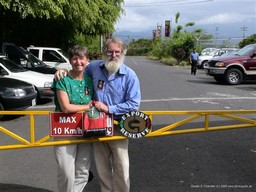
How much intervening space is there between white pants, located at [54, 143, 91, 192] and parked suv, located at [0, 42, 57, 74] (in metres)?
8.71

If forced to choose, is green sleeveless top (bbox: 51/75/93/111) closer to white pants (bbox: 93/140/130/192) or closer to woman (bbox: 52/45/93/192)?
woman (bbox: 52/45/93/192)

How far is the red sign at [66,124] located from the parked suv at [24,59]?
8704 millimetres

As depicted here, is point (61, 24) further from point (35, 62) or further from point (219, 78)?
point (219, 78)

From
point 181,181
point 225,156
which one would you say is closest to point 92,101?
point 181,181

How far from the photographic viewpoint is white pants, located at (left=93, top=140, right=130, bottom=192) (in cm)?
345

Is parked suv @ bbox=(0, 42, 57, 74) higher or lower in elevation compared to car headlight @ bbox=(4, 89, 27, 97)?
higher

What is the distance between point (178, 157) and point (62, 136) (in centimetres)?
256

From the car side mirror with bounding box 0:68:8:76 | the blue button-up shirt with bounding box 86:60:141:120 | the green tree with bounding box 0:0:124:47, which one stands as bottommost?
the car side mirror with bounding box 0:68:8:76

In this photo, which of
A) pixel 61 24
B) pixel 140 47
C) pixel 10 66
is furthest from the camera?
pixel 140 47

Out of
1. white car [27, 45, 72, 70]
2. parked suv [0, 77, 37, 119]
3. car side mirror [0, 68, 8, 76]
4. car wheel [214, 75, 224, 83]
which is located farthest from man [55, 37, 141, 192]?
car wheel [214, 75, 224, 83]

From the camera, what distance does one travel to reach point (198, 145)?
6105 millimetres

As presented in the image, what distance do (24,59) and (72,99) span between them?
32.7 feet

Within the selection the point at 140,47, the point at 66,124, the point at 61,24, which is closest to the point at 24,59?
the point at 61,24

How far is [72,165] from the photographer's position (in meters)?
3.29
